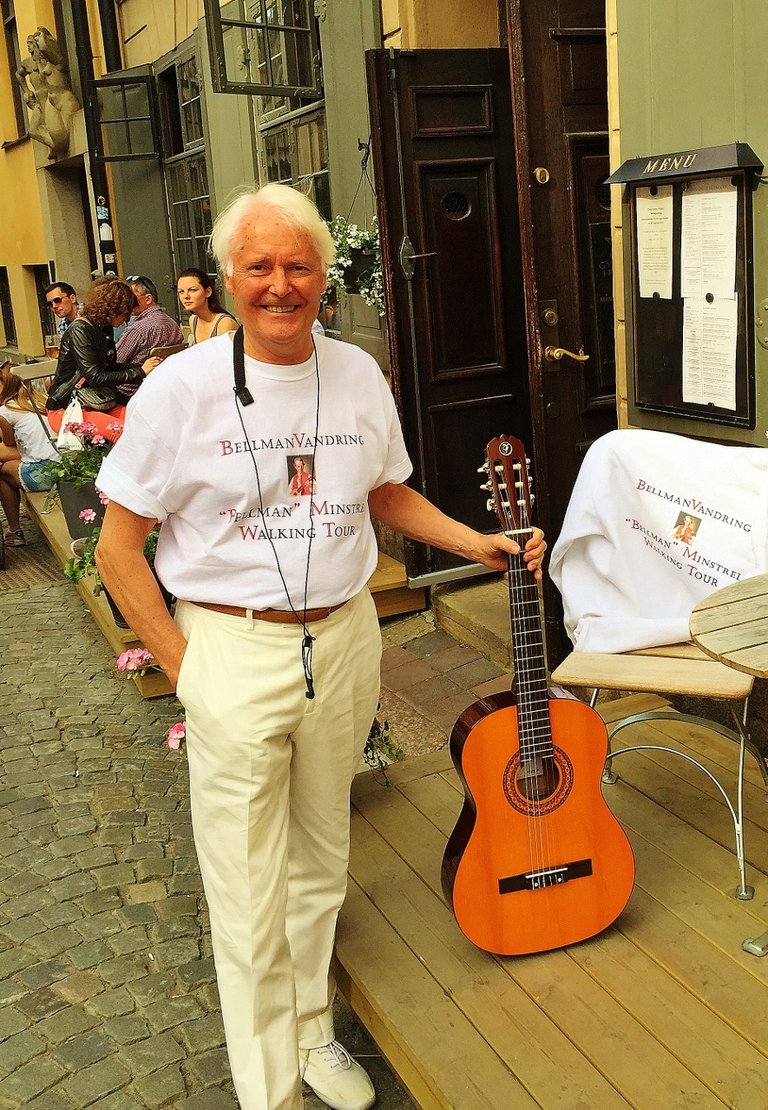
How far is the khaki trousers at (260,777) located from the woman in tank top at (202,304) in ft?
13.7

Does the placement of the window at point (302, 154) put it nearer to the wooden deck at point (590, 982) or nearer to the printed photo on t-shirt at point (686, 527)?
the printed photo on t-shirt at point (686, 527)

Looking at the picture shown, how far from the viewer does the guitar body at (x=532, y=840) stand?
2674mm

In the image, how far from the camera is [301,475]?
232cm

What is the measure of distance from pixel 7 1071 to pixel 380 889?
1.05m

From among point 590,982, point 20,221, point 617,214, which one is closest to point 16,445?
point 617,214

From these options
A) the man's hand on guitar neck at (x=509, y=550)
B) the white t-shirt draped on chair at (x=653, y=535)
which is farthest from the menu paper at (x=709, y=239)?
the man's hand on guitar neck at (x=509, y=550)

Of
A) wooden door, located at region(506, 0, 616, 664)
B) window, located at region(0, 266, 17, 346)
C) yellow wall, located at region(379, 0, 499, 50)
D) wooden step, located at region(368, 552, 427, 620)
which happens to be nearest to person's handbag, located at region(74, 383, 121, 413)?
wooden step, located at region(368, 552, 427, 620)

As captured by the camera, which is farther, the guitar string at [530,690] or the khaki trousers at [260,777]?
the guitar string at [530,690]

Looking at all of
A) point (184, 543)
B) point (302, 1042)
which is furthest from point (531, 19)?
point (302, 1042)

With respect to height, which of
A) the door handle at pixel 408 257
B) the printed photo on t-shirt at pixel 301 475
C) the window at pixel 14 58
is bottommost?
the printed photo on t-shirt at pixel 301 475

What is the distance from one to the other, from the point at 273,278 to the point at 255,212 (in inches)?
5.5

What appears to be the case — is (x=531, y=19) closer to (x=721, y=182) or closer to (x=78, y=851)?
(x=721, y=182)

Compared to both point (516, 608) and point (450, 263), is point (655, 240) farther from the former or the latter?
point (516, 608)

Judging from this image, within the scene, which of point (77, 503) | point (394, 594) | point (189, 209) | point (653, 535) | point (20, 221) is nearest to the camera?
point (653, 535)
